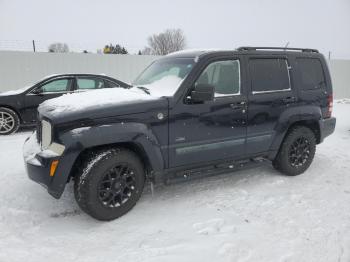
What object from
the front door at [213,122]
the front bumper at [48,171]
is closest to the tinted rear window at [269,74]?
the front door at [213,122]

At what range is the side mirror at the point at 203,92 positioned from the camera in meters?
3.77

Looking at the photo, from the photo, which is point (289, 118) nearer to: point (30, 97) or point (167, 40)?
point (30, 97)

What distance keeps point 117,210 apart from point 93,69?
13360mm

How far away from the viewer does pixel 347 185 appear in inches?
191

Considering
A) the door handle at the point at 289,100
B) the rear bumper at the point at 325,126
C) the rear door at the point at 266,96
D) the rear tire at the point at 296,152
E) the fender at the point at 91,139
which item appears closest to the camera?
the fender at the point at 91,139

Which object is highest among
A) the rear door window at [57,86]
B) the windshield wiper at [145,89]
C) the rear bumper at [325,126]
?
the windshield wiper at [145,89]

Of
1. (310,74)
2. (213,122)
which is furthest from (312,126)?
(213,122)

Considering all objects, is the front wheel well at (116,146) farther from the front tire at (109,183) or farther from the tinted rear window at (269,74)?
the tinted rear window at (269,74)

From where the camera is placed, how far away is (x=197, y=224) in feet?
11.9

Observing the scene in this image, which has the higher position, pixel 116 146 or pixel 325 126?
pixel 116 146

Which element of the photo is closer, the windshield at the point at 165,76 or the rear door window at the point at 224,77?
the windshield at the point at 165,76

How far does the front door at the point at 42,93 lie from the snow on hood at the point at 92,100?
14.7ft

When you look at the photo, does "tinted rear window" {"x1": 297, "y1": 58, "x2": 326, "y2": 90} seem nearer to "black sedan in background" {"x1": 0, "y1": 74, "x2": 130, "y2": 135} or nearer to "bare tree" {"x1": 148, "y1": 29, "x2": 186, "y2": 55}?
"black sedan in background" {"x1": 0, "y1": 74, "x2": 130, "y2": 135}

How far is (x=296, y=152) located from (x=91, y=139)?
3.33m
